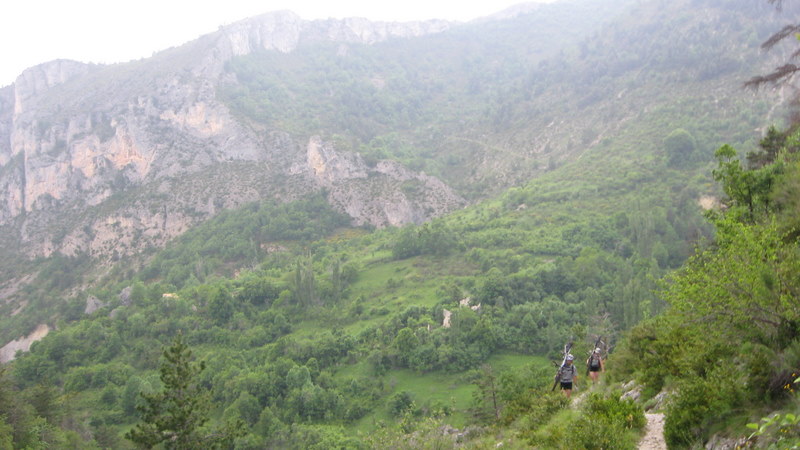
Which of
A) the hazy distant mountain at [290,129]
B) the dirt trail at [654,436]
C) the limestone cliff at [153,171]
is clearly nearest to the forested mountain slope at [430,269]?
the dirt trail at [654,436]

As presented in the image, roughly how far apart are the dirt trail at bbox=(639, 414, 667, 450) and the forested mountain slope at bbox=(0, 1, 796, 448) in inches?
14.0

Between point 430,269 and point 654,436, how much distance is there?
58939 mm

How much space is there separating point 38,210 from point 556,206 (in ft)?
371

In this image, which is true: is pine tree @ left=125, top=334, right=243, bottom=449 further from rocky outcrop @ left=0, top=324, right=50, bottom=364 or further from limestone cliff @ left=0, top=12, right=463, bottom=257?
limestone cliff @ left=0, top=12, right=463, bottom=257

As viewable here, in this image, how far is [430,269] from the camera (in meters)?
70.9

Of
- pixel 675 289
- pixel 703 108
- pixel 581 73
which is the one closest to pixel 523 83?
pixel 581 73

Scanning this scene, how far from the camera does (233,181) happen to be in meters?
112

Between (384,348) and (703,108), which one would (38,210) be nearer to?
(384,348)

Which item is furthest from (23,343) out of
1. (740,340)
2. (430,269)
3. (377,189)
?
(740,340)

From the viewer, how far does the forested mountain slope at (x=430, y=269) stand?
1566 inches

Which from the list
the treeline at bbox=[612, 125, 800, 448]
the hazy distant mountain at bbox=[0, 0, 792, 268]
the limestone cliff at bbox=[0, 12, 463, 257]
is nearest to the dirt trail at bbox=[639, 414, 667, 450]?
the treeline at bbox=[612, 125, 800, 448]

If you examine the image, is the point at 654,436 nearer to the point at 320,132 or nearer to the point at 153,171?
the point at 153,171

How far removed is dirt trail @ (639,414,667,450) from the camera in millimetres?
11527

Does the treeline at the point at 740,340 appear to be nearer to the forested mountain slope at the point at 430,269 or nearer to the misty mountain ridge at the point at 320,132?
the forested mountain slope at the point at 430,269
